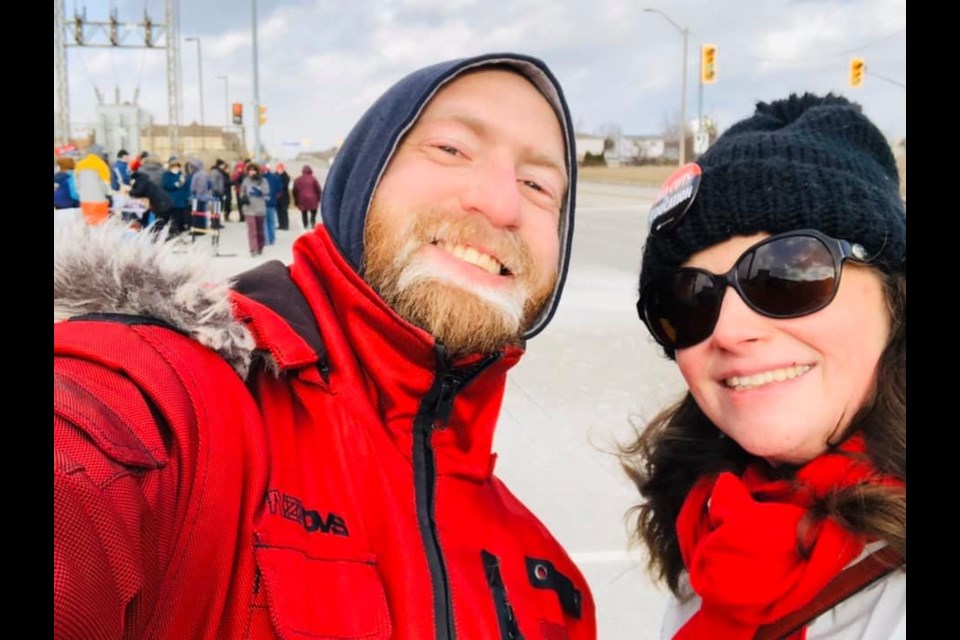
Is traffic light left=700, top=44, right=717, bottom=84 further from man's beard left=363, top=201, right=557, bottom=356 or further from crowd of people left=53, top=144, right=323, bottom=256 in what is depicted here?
man's beard left=363, top=201, right=557, bottom=356

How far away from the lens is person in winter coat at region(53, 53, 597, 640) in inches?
38.7

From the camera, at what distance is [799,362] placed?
1450 millimetres

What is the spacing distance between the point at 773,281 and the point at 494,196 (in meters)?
0.73

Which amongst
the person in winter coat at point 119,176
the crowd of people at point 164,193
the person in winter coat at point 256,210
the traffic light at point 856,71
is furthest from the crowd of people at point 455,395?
the traffic light at point 856,71

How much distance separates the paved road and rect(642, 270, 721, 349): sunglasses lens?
3.48 ft

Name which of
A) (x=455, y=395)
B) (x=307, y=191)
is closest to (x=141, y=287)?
(x=455, y=395)

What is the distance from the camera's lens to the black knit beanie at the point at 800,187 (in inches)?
57.8

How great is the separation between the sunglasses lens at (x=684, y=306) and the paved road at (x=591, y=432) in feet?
3.48

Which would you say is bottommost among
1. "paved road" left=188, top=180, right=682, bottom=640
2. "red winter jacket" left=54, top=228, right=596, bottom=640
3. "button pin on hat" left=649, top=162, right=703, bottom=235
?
"paved road" left=188, top=180, right=682, bottom=640

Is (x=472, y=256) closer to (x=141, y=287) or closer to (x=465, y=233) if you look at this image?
(x=465, y=233)

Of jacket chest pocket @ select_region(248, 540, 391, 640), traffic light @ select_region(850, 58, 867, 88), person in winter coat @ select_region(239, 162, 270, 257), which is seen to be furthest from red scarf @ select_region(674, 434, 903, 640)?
traffic light @ select_region(850, 58, 867, 88)

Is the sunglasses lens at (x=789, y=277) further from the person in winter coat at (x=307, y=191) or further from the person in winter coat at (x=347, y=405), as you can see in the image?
the person in winter coat at (x=307, y=191)

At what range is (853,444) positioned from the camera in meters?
1.45
